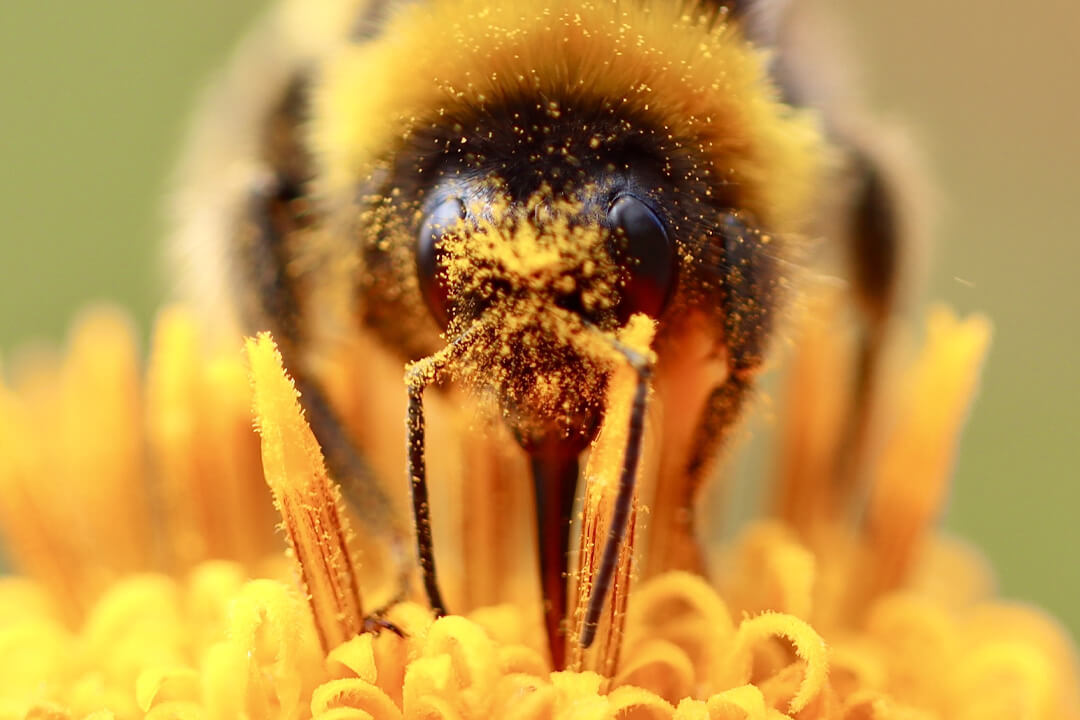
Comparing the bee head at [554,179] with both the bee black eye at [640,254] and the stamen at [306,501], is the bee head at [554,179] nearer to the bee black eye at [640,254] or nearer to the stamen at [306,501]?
the bee black eye at [640,254]

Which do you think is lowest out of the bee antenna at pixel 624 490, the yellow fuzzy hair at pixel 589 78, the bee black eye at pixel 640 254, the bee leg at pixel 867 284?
the bee antenna at pixel 624 490

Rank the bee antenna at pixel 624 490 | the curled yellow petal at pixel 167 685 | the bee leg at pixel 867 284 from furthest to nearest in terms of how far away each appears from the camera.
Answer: the bee leg at pixel 867 284
the curled yellow petal at pixel 167 685
the bee antenna at pixel 624 490

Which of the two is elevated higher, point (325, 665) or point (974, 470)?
point (974, 470)

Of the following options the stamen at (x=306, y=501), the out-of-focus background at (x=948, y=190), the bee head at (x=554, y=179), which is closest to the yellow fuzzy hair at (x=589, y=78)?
the bee head at (x=554, y=179)

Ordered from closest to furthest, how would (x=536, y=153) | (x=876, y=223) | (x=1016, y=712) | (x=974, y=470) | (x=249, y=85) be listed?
(x=536, y=153) < (x=1016, y=712) < (x=876, y=223) < (x=249, y=85) < (x=974, y=470)

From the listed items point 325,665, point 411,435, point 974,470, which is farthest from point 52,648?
point 974,470

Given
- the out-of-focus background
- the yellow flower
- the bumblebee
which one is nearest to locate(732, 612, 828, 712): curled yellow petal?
the yellow flower

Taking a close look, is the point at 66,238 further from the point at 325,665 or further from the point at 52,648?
the point at 325,665

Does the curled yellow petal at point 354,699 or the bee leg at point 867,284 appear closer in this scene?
the curled yellow petal at point 354,699

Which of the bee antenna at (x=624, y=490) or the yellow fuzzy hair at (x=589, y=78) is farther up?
the yellow fuzzy hair at (x=589, y=78)
